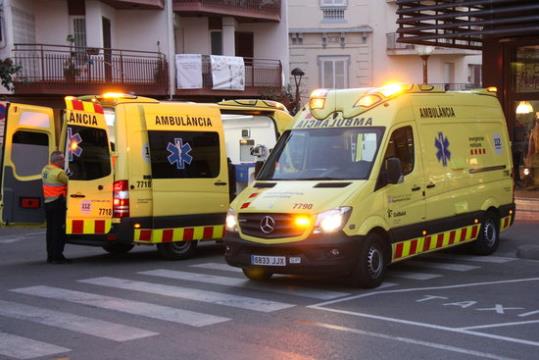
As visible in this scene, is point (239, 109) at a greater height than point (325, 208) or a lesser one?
greater

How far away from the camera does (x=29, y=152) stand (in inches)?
476

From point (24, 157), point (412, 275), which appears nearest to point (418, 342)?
point (412, 275)

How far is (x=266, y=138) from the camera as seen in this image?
14922 mm

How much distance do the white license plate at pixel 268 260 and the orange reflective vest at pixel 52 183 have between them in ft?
13.2

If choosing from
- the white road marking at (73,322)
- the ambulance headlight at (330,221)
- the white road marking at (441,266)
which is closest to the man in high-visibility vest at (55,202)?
the white road marking at (73,322)

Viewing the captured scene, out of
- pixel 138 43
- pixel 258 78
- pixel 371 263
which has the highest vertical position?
pixel 138 43

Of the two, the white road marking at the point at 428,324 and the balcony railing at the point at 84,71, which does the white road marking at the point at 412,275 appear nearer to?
the white road marking at the point at 428,324

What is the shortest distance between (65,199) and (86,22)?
15820 millimetres

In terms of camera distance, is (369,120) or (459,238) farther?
(459,238)

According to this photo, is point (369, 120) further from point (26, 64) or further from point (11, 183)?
point (26, 64)

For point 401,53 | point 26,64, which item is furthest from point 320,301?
point 401,53

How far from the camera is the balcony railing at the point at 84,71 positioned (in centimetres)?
2450

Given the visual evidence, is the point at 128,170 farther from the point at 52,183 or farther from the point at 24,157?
the point at 24,157

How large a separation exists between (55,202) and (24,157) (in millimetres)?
1219
